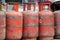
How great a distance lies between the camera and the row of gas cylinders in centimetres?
444

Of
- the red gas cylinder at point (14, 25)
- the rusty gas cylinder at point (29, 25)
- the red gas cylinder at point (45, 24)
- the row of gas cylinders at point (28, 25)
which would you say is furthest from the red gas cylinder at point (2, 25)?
the red gas cylinder at point (45, 24)

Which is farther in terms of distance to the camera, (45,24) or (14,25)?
(45,24)

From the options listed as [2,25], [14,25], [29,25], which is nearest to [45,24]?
[29,25]

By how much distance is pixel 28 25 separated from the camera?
15.0 ft

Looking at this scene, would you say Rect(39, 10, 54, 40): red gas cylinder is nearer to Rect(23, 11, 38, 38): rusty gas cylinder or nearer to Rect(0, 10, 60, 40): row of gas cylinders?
Rect(0, 10, 60, 40): row of gas cylinders

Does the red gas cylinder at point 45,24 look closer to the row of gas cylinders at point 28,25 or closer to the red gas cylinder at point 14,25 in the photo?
the row of gas cylinders at point 28,25

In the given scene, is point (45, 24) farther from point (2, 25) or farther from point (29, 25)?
point (2, 25)

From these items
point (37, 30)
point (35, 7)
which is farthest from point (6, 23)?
point (35, 7)

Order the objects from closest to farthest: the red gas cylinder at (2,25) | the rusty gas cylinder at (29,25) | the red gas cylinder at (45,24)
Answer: the red gas cylinder at (2,25), the rusty gas cylinder at (29,25), the red gas cylinder at (45,24)

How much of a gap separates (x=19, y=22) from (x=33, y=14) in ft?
1.39

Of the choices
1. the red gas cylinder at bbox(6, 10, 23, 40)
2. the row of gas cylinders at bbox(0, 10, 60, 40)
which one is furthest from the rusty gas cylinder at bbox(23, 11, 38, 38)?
the red gas cylinder at bbox(6, 10, 23, 40)

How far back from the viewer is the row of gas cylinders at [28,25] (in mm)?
4441

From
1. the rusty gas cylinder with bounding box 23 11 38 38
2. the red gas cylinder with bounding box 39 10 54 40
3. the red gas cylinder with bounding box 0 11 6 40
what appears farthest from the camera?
the red gas cylinder with bounding box 39 10 54 40

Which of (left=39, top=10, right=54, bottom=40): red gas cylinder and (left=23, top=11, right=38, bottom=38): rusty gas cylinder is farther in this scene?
(left=39, top=10, right=54, bottom=40): red gas cylinder
